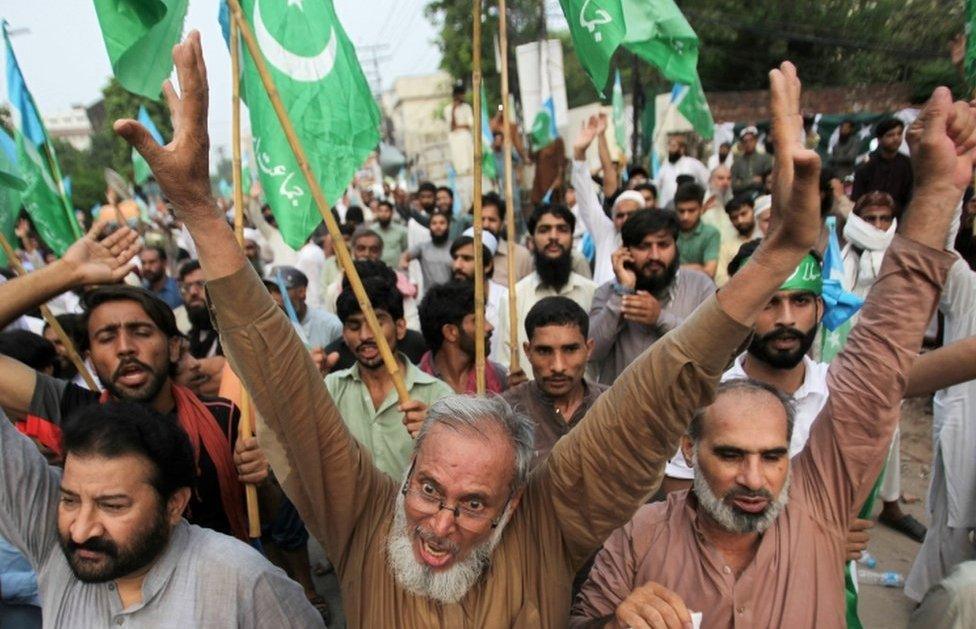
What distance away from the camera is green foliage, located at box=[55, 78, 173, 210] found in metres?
29.1

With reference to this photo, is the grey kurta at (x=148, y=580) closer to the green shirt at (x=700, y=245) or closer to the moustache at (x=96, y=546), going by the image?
the moustache at (x=96, y=546)

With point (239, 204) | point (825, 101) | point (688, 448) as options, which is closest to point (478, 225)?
point (239, 204)

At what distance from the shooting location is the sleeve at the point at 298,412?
59.1 inches

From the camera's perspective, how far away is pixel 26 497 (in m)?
1.87

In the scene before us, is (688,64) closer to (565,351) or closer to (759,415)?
(565,351)

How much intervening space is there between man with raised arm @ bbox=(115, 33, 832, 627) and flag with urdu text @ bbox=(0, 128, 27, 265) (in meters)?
2.22

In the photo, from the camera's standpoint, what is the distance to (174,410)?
265 centimetres

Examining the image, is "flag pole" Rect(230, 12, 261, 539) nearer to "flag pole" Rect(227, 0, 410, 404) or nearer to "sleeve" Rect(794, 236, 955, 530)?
"flag pole" Rect(227, 0, 410, 404)

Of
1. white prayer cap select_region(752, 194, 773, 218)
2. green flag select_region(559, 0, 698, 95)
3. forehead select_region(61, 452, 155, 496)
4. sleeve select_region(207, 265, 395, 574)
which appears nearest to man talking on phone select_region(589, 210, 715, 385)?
green flag select_region(559, 0, 698, 95)

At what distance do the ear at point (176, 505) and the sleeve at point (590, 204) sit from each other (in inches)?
156

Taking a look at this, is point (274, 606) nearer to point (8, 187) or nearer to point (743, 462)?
point (743, 462)

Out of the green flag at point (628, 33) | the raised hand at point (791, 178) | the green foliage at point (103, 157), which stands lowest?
the green foliage at point (103, 157)

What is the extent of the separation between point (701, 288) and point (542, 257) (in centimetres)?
109

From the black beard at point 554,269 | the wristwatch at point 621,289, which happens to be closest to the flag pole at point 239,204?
the wristwatch at point 621,289
